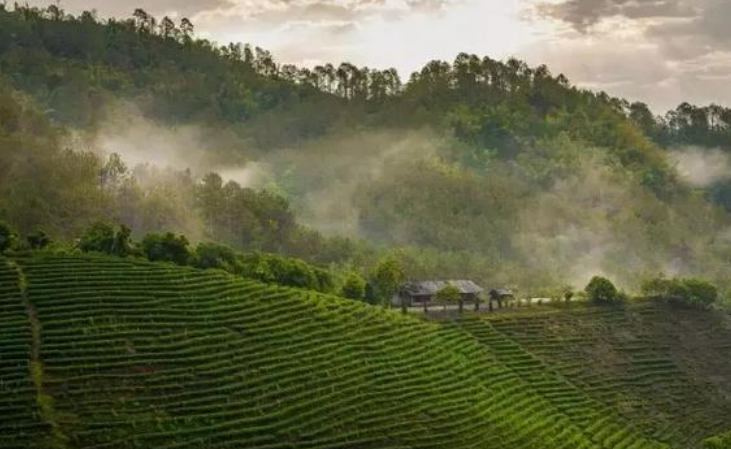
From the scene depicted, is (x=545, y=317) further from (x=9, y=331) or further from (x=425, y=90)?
(x=425, y=90)

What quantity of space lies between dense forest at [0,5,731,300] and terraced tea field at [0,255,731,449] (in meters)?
24.6

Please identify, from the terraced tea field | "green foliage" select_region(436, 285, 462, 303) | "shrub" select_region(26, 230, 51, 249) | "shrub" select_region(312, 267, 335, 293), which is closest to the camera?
the terraced tea field

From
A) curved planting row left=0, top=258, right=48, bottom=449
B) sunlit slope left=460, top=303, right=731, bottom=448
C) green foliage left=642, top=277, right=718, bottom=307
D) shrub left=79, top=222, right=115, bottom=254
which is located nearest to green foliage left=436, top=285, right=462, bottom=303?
sunlit slope left=460, top=303, right=731, bottom=448

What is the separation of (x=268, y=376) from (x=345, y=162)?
290 feet

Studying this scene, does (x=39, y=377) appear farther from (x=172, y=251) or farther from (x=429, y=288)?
(x=429, y=288)

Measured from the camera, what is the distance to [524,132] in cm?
14875

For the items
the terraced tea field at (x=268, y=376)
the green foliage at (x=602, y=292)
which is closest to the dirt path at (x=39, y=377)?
the terraced tea field at (x=268, y=376)

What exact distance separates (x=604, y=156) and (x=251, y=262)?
90552 millimetres

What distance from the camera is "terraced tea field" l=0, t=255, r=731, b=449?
4166 centimetres

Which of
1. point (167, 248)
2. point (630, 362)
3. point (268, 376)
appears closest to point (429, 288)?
point (630, 362)

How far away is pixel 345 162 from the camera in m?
134

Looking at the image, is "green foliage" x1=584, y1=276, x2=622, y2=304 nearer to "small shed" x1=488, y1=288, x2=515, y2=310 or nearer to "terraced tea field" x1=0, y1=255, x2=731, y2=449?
"small shed" x1=488, y1=288, x2=515, y2=310

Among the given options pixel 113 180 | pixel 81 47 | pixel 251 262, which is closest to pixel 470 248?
pixel 113 180

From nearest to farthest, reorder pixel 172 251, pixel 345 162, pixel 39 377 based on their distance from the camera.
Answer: pixel 39 377 → pixel 172 251 → pixel 345 162
